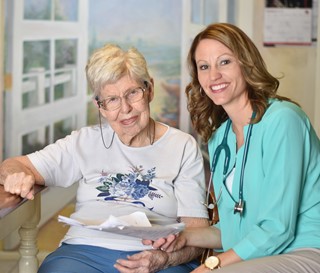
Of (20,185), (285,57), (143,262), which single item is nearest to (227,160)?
(143,262)

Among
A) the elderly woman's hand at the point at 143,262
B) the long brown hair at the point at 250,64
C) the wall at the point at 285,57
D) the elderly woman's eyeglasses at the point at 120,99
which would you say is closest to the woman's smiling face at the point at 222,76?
the long brown hair at the point at 250,64

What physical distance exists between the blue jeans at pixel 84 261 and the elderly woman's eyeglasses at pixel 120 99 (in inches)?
19.4

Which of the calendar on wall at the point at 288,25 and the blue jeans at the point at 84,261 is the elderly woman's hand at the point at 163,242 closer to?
the blue jeans at the point at 84,261

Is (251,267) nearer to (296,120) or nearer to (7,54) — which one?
(296,120)

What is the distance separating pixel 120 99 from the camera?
268 cm

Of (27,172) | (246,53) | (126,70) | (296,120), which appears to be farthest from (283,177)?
→ (27,172)

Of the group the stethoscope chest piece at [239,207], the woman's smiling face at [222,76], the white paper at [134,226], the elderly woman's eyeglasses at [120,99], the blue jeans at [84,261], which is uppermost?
the woman's smiling face at [222,76]

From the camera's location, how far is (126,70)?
2674 millimetres

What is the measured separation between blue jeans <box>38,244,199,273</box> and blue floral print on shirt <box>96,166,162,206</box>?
0.20m

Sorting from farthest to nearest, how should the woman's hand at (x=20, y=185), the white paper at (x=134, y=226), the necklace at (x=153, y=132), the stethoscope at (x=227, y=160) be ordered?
1. the necklace at (x=153, y=132)
2. the woman's hand at (x=20, y=185)
3. the stethoscope at (x=227, y=160)
4. the white paper at (x=134, y=226)

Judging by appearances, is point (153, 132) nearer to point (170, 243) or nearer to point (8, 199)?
point (170, 243)

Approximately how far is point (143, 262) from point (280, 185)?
54 cm

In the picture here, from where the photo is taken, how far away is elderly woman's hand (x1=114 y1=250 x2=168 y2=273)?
98.2 inches

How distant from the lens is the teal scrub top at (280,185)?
2283mm
